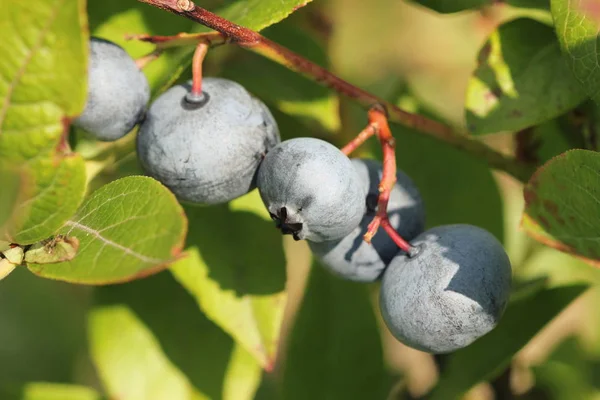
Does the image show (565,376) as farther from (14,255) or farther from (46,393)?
(14,255)

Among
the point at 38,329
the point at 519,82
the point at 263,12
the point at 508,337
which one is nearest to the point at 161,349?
the point at 508,337

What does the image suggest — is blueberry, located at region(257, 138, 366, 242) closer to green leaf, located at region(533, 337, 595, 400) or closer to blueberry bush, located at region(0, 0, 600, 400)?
blueberry bush, located at region(0, 0, 600, 400)

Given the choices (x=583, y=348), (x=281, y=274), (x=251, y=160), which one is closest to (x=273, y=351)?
(x=281, y=274)

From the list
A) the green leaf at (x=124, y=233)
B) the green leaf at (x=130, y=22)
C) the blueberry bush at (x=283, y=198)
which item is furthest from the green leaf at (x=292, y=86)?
the green leaf at (x=124, y=233)

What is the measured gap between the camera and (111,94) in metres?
1.14

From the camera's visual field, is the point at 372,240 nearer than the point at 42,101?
No

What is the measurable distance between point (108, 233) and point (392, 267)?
45 cm

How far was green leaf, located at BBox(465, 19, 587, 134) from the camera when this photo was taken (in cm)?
129

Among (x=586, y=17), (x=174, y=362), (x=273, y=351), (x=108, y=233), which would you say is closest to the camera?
(x=108, y=233)

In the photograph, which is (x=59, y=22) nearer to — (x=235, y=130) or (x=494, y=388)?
(x=235, y=130)

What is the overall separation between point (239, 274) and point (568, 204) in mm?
653

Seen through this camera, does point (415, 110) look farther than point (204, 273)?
Yes

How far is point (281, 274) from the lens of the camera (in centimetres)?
148

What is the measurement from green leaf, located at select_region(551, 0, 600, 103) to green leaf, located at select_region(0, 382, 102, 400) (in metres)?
1.36
